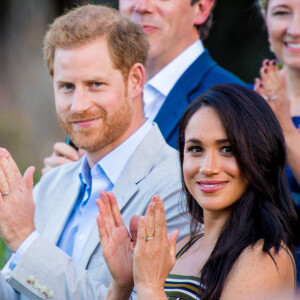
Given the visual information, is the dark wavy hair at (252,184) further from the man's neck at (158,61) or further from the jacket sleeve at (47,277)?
the man's neck at (158,61)

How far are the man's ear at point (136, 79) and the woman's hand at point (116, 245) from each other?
0.88 metres

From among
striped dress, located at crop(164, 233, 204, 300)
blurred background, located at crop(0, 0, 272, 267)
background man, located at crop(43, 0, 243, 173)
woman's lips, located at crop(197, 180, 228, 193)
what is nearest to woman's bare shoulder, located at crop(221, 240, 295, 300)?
striped dress, located at crop(164, 233, 204, 300)

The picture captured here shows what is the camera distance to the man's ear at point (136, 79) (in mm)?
3641

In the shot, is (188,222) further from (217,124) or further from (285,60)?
(285,60)

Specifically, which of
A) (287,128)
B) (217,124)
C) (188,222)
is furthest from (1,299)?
(287,128)

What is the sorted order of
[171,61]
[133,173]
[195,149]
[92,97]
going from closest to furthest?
1. [195,149]
2. [133,173]
3. [92,97]
4. [171,61]

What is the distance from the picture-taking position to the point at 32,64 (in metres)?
8.82

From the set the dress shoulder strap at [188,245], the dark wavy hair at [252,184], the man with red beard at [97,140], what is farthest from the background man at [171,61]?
the dark wavy hair at [252,184]

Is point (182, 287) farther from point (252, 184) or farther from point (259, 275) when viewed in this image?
point (252, 184)

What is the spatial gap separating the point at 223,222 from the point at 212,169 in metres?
0.20

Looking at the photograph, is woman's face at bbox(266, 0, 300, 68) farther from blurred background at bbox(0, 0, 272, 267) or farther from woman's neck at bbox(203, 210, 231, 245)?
blurred background at bbox(0, 0, 272, 267)

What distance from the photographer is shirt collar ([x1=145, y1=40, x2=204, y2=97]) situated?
13.8 feet

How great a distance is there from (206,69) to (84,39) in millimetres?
857

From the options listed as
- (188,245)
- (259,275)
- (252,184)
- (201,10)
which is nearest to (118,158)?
(188,245)
